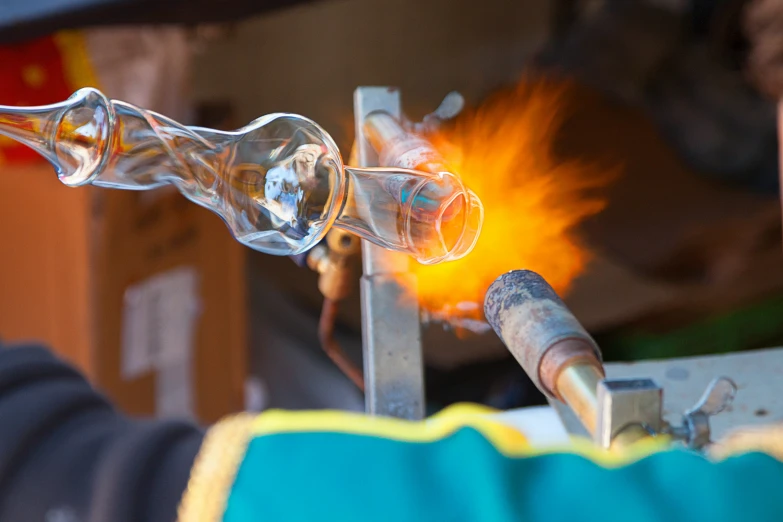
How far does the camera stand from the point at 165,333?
4.58 feet

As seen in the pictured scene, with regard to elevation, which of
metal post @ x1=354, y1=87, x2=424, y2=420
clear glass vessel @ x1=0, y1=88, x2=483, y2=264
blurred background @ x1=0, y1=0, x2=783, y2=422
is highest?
blurred background @ x1=0, y1=0, x2=783, y2=422

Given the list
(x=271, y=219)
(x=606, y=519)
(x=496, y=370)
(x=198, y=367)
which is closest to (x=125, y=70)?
(x=198, y=367)

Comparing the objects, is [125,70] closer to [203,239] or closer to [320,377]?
[203,239]

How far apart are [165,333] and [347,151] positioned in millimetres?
769

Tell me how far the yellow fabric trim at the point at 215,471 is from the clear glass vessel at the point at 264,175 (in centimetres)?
→ 12

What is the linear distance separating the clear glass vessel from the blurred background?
42 cm

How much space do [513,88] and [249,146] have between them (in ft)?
4.11

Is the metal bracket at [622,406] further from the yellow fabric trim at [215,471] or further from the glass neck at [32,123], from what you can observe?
the glass neck at [32,123]

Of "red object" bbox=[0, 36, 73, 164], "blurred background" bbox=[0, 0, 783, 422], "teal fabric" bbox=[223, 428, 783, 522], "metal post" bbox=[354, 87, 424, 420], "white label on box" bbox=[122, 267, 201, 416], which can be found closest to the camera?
"teal fabric" bbox=[223, 428, 783, 522]

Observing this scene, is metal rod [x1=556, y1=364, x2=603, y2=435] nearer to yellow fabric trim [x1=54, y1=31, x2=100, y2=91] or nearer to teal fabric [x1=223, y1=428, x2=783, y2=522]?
teal fabric [x1=223, y1=428, x2=783, y2=522]

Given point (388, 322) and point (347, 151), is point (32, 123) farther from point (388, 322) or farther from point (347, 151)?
point (347, 151)

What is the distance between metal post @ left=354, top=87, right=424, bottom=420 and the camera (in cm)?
51

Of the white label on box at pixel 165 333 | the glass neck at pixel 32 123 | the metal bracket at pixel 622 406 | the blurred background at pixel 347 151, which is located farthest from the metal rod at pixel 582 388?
the white label on box at pixel 165 333

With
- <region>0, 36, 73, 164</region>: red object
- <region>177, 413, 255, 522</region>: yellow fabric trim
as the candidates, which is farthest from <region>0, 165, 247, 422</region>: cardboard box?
<region>177, 413, 255, 522</region>: yellow fabric trim
